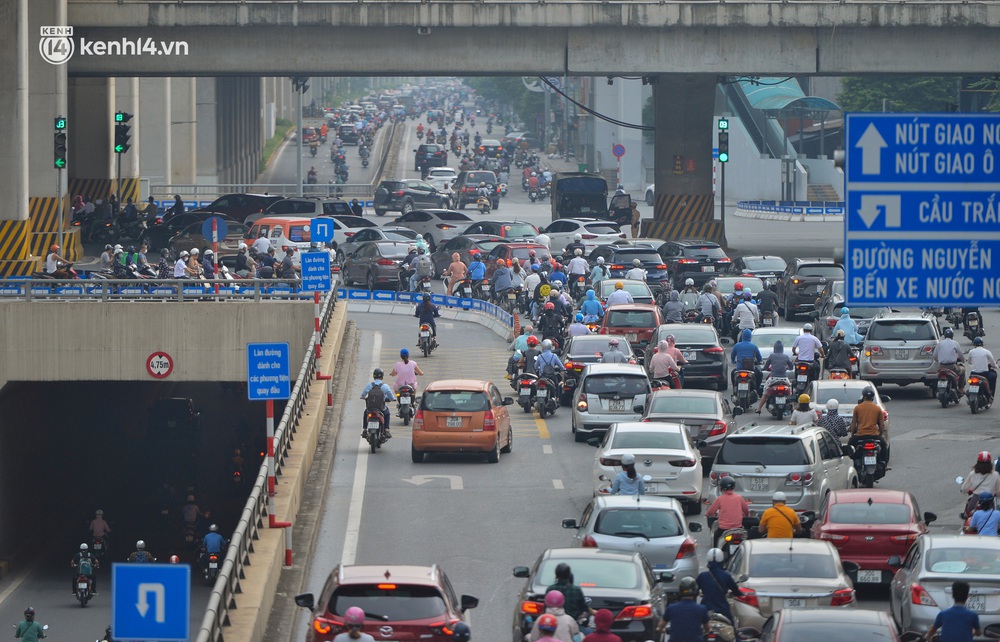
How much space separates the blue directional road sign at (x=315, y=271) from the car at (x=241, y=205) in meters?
30.7

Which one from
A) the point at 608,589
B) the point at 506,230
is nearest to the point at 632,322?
the point at 608,589

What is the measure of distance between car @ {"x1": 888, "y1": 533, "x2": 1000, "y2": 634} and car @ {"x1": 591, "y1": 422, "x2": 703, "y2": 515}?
6285mm

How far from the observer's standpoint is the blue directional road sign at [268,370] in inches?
853

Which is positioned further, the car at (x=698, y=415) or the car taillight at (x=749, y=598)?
the car at (x=698, y=415)

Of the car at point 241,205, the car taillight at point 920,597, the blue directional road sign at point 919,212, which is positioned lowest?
the car taillight at point 920,597

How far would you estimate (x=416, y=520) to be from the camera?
23.7m

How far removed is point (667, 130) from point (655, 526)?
4012cm

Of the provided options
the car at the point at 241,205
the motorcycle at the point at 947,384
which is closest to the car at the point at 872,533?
the motorcycle at the point at 947,384

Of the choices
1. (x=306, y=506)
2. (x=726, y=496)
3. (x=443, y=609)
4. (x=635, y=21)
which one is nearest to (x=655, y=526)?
(x=726, y=496)

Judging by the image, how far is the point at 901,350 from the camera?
31594 mm

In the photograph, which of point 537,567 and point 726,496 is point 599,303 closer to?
point 726,496

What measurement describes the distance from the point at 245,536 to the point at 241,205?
46.2 metres

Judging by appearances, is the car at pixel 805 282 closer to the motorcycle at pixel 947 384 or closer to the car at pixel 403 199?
the motorcycle at pixel 947 384

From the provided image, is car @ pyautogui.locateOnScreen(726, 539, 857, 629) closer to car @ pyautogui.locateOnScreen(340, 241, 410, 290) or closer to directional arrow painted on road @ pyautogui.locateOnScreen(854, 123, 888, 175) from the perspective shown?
directional arrow painted on road @ pyautogui.locateOnScreen(854, 123, 888, 175)
